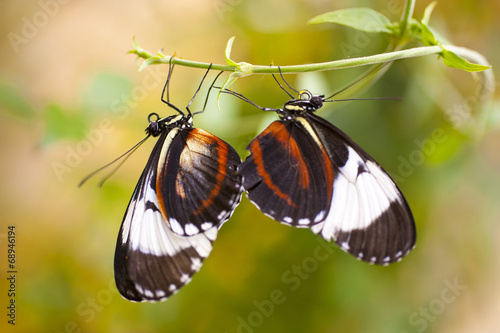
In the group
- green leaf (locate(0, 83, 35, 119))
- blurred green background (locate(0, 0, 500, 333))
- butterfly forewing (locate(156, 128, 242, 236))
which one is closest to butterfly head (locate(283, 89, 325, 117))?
butterfly forewing (locate(156, 128, 242, 236))

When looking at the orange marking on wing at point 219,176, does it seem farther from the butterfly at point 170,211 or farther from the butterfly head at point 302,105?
the butterfly head at point 302,105

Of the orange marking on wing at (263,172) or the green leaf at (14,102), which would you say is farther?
the green leaf at (14,102)

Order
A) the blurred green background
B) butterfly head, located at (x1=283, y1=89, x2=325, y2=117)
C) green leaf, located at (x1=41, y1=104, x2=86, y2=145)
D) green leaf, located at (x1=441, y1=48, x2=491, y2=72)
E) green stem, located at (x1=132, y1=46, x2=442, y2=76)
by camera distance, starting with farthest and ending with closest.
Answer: the blurred green background < green leaf, located at (x1=41, y1=104, x2=86, y2=145) < butterfly head, located at (x1=283, y1=89, x2=325, y2=117) < green leaf, located at (x1=441, y1=48, x2=491, y2=72) < green stem, located at (x1=132, y1=46, x2=442, y2=76)

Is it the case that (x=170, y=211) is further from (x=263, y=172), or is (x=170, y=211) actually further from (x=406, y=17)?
(x=406, y=17)

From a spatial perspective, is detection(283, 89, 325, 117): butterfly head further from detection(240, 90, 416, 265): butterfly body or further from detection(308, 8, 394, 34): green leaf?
detection(308, 8, 394, 34): green leaf

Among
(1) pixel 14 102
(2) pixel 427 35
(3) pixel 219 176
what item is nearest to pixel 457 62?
(2) pixel 427 35

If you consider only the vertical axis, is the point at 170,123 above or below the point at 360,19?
below

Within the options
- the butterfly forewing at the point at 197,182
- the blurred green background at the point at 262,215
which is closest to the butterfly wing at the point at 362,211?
the butterfly forewing at the point at 197,182
